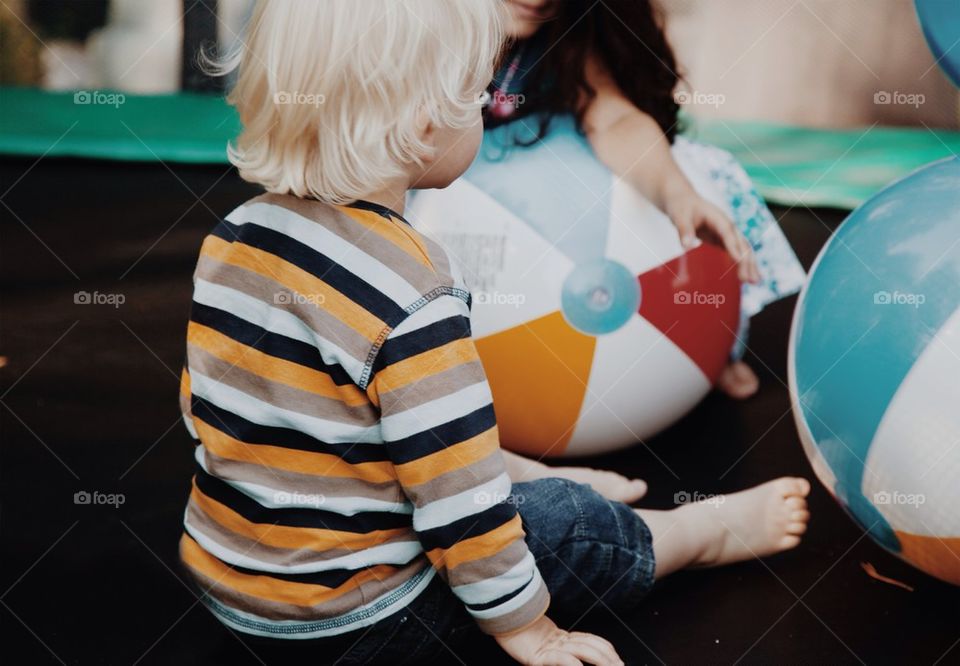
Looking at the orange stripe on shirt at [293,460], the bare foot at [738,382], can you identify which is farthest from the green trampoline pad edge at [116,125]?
the orange stripe on shirt at [293,460]

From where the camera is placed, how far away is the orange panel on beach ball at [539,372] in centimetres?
169

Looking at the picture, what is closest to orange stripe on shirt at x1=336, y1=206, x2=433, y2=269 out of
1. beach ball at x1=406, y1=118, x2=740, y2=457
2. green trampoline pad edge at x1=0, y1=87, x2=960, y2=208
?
beach ball at x1=406, y1=118, x2=740, y2=457

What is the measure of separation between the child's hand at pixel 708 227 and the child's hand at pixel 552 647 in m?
0.68

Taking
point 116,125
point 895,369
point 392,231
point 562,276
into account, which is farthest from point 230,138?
point 895,369

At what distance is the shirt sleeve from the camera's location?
1.16 meters

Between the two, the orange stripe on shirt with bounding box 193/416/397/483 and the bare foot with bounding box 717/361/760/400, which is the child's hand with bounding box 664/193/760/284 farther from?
the orange stripe on shirt with bounding box 193/416/397/483

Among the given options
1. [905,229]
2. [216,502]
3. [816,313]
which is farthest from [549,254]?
[216,502]

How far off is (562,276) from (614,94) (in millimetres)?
338

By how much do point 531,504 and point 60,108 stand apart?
10.4ft

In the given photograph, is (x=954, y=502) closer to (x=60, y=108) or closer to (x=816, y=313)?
(x=816, y=313)

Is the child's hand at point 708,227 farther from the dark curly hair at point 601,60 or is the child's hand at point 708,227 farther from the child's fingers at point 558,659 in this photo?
the child's fingers at point 558,659

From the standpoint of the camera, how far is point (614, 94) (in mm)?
1817

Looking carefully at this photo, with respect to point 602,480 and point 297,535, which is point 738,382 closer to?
point 602,480

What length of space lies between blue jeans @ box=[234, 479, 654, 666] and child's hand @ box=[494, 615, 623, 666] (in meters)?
0.09
